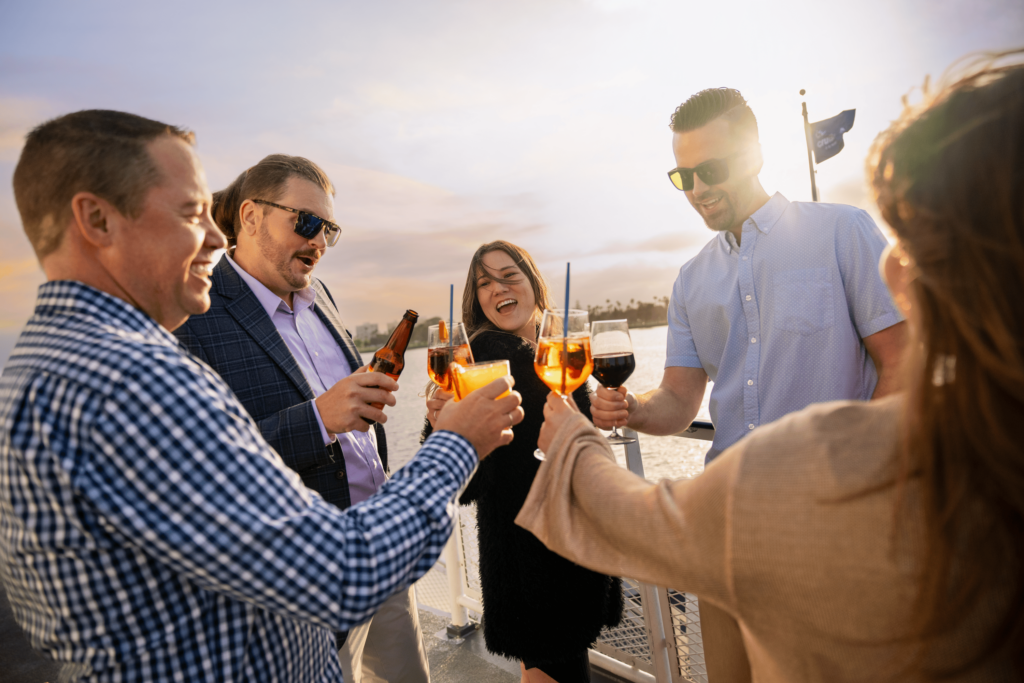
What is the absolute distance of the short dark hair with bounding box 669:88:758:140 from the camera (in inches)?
95.7

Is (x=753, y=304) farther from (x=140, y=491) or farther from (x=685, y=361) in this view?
(x=140, y=491)

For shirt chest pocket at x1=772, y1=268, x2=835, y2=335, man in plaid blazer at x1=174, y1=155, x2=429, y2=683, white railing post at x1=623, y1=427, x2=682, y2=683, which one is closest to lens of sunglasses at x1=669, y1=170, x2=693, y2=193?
shirt chest pocket at x1=772, y1=268, x2=835, y2=335

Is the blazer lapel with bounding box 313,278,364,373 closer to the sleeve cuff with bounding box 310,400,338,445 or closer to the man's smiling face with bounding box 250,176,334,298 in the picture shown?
the man's smiling face with bounding box 250,176,334,298

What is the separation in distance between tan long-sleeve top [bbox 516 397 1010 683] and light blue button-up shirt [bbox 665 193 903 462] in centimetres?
143

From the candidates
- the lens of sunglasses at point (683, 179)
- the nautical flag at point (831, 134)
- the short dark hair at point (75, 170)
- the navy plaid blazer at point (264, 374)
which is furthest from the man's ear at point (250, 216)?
the nautical flag at point (831, 134)

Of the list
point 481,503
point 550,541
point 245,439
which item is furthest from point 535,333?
point 245,439

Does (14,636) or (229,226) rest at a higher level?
(229,226)

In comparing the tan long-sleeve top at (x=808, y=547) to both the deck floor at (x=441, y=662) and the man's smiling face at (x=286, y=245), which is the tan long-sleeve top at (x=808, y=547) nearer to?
the man's smiling face at (x=286, y=245)

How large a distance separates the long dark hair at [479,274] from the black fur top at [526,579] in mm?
603

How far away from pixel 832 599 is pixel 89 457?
1.22 m

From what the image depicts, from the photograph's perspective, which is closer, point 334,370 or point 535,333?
point 334,370

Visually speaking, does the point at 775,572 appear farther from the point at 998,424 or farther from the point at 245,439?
the point at 245,439

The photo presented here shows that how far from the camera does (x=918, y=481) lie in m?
0.72

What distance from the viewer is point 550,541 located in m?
1.16
